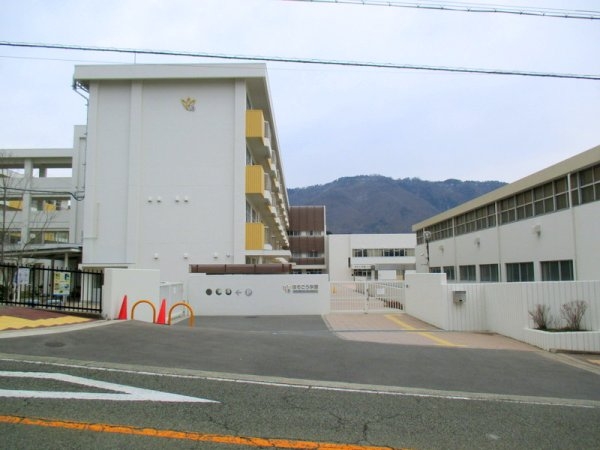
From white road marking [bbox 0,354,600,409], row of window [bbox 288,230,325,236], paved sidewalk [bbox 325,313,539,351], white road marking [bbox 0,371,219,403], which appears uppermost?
row of window [bbox 288,230,325,236]

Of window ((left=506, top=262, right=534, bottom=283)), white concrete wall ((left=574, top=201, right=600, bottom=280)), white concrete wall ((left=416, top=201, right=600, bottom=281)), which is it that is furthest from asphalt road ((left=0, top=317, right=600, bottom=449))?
window ((left=506, top=262, right=534, bottom=283))

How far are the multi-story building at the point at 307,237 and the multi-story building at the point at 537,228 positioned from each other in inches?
1596

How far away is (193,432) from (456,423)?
9.73ft

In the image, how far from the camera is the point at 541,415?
604cm

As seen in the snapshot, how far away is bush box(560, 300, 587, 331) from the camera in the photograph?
485 inches

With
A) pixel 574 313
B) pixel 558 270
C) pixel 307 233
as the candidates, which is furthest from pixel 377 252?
pixel 574 313

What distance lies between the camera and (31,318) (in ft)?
37.7

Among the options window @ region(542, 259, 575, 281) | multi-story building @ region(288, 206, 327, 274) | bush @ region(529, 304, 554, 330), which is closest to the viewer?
bush @ region(529, 304, 554, 330)

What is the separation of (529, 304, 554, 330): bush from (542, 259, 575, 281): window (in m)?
9.35

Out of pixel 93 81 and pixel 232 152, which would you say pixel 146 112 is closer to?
pixel 93 81

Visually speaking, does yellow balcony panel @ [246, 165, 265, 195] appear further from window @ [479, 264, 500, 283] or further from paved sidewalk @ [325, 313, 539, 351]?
window @ [479, 264, 500, 283]

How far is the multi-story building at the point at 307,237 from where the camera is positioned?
7775cm

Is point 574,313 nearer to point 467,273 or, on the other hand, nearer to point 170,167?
point 170,167

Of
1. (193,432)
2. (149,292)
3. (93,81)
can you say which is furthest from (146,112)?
(193,432)
